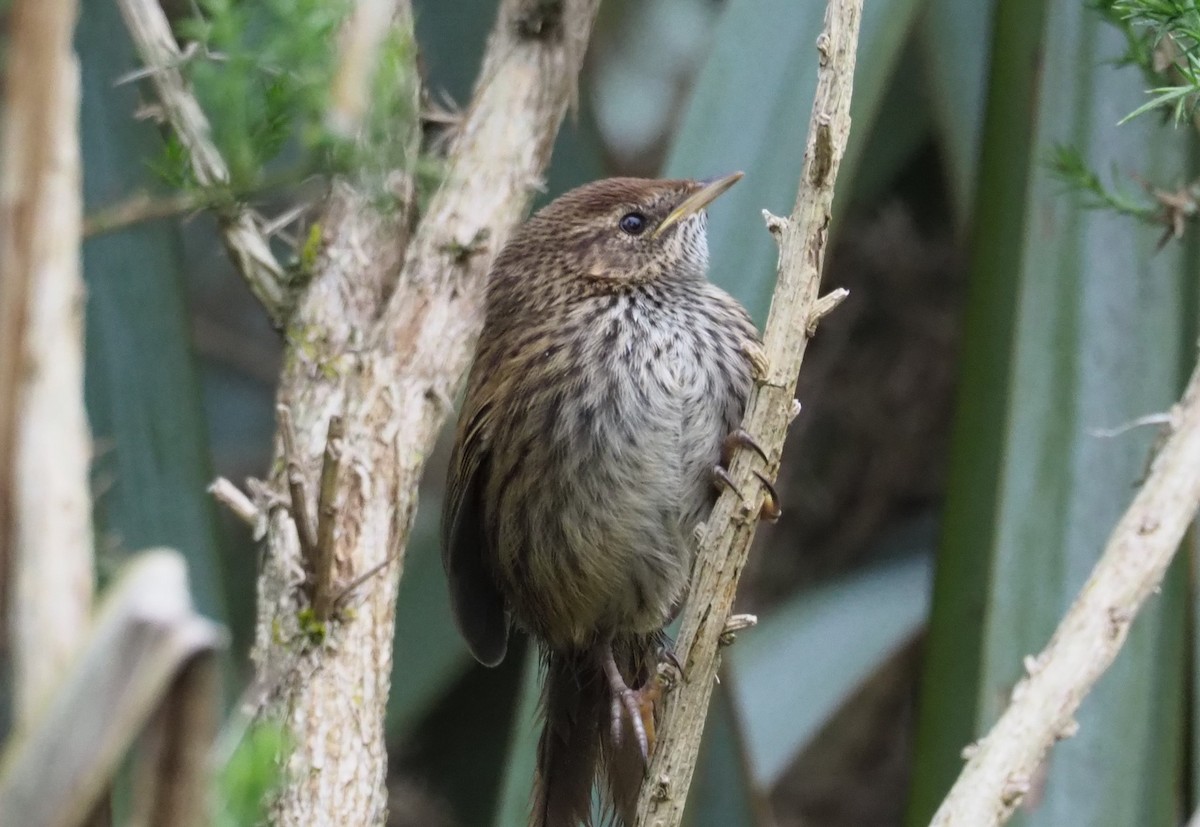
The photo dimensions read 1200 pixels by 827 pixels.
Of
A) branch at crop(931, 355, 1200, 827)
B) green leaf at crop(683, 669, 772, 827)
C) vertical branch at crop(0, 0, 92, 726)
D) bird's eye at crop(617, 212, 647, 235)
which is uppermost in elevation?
bird's eye at crop(617, 212, 647, 235)

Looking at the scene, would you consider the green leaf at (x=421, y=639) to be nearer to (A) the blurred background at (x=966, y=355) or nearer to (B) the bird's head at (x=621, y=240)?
(A) the blurred background at (x=966, y=355)

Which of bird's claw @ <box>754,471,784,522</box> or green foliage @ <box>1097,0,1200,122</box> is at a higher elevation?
green foliage @ <box>1097,0,1200,122</box>

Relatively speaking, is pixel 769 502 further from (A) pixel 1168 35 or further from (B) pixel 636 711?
(A) pixel 1168 35

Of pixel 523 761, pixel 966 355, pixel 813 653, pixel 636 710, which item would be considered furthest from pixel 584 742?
pixel 813 653

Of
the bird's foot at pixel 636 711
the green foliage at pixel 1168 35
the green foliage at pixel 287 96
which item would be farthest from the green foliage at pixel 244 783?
the bird's foot at pixel 636 711

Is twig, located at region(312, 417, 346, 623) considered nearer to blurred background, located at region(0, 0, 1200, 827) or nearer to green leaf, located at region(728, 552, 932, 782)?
blurred background, located at region(0, 0, 1200, 827)

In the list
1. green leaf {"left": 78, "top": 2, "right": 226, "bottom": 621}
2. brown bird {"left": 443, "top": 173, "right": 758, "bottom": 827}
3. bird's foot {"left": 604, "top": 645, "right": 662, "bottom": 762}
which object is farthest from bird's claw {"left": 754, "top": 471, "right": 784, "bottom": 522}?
green leaf {"left": 78, "top": 2, "right": 226, "bottom": 621}

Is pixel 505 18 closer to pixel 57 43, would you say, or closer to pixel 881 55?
pixel 881 55
